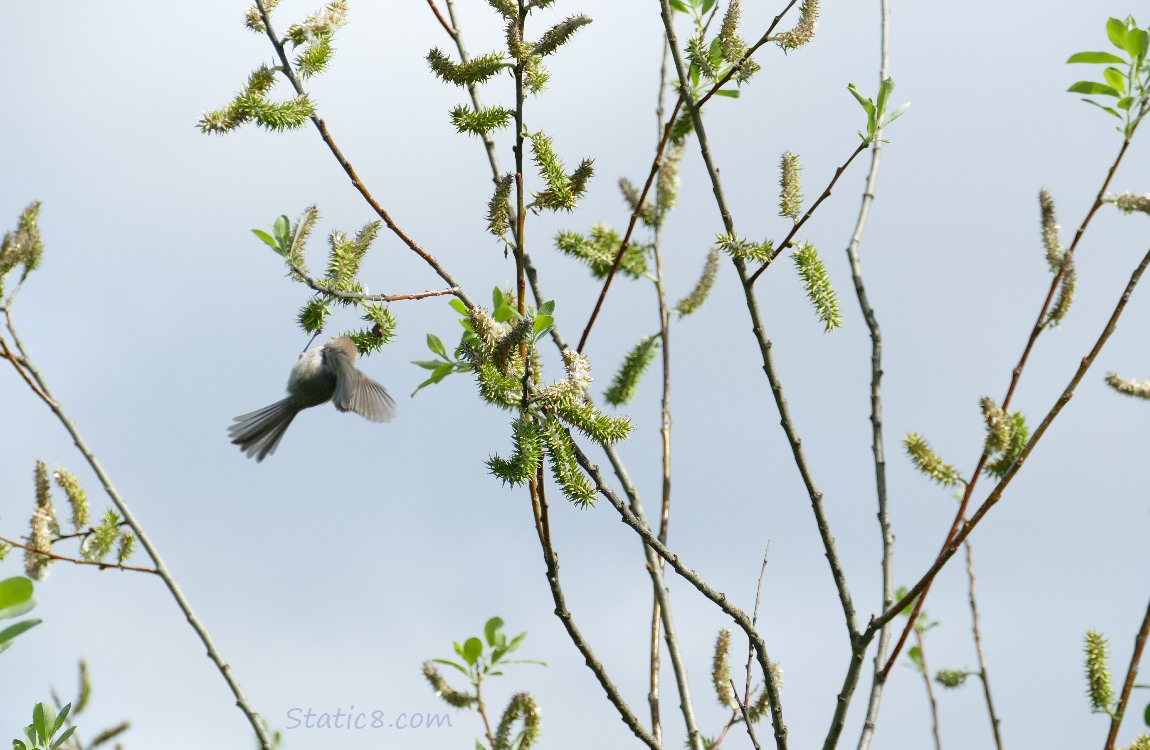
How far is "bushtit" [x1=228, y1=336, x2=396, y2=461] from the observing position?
4461mm

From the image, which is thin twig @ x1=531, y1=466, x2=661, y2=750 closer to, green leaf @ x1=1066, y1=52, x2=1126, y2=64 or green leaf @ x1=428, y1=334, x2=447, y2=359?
green leaf @ x1=428, y1=334, x2=447, y2=359

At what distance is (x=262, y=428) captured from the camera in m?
5.26

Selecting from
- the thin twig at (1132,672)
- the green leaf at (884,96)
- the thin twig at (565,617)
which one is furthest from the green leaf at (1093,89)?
the thin twig at (565,617)

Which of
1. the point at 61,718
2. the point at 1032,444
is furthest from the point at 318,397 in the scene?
the point at 1032,444

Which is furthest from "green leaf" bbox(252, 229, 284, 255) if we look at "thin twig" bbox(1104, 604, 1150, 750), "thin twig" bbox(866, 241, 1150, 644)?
"thin twig" bbox(1104, 604, 1150, 750)

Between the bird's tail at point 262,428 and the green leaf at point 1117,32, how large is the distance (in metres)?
3.78

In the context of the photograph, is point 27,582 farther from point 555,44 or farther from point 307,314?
point 555,44

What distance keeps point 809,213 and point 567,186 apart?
658 mm

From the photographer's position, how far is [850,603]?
3.05 meters

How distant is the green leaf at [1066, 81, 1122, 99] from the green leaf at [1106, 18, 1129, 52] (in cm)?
10

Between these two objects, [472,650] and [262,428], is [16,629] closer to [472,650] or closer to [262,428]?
[472,650]

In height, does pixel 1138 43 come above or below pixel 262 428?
below

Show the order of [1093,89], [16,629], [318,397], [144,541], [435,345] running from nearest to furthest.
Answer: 1. [16,629]
2. [435,345]
3. [1093,89]
4. [144,541]
5. [318,397]

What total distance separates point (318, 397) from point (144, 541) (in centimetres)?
147
